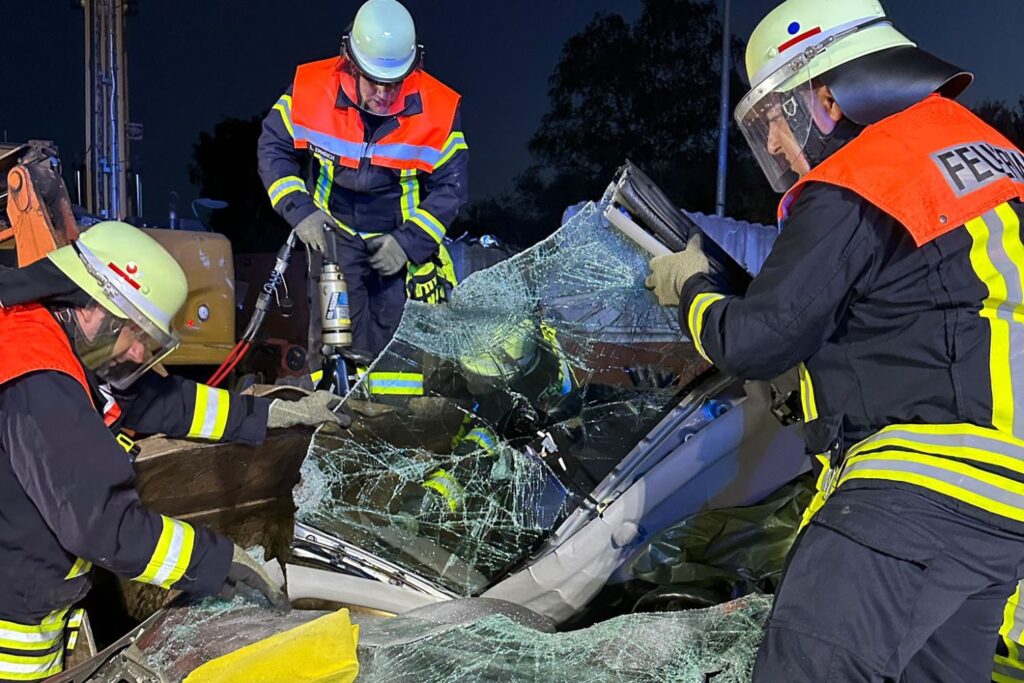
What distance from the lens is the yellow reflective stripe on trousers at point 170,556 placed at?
2.06 m

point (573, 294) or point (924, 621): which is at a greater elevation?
point (573, 294)

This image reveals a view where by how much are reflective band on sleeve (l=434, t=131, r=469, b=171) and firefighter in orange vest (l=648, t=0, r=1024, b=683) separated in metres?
2.61

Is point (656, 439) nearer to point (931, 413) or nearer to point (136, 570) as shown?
point (931, 413)

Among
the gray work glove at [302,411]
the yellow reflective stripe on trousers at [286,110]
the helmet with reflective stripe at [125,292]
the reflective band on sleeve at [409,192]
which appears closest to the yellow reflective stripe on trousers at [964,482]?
the gray work glove at [302,411]

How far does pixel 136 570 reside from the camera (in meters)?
2.05

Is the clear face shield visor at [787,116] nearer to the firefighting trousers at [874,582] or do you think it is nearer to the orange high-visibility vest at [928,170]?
the orange high-visibility vest at [928,170]

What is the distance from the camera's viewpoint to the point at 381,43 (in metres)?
3.87

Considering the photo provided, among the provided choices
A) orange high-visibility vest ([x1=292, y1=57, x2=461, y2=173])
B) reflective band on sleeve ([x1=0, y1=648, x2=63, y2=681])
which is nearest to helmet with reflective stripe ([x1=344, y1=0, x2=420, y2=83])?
orange high-visibility vest ([x1=292, y1=57, x2=461, y2=173])

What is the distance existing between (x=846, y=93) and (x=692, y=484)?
1114 millimetres

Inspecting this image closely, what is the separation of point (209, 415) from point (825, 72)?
1906 mm

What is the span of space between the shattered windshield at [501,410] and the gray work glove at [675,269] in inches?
5.4

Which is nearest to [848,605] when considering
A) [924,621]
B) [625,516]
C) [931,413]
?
[924,621]

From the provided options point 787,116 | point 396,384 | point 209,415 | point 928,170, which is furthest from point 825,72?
point 209,415

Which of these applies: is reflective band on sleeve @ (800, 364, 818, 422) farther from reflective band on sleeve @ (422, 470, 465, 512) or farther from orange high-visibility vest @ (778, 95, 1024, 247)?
reflective band on sleeve @ (422, 470, 465, 512)
